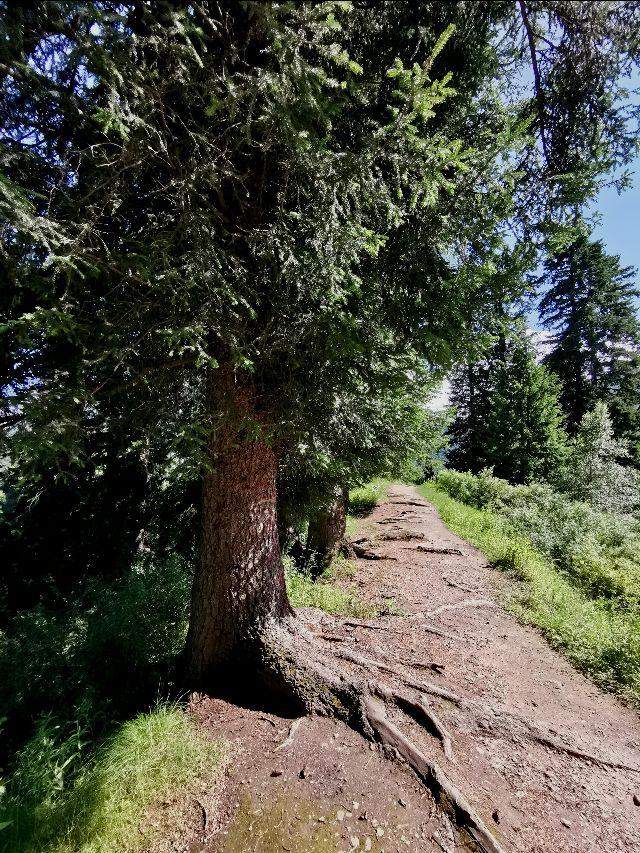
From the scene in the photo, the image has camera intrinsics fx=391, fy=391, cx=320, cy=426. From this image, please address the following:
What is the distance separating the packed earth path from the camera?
7.98 feet

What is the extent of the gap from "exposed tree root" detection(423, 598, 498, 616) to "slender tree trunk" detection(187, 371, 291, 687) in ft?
10.2

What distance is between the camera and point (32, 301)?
2.60m

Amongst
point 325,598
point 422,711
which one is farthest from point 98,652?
point 422,711

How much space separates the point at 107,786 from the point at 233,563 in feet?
5.36

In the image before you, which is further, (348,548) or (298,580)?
(348,548)

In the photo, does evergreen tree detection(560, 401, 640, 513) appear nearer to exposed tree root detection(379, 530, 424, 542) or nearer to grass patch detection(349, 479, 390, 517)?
grass patch detection(349, 479, 390, 517)

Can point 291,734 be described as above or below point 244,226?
below

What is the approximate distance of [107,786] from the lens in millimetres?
2510

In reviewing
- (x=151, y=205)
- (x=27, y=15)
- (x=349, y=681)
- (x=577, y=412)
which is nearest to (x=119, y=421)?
(x=151, y=205)

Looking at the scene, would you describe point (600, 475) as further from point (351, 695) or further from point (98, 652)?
point (98, 652)

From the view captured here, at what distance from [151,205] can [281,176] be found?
3.46ft

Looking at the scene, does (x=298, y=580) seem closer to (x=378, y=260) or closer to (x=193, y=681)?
(x=193, y=681)

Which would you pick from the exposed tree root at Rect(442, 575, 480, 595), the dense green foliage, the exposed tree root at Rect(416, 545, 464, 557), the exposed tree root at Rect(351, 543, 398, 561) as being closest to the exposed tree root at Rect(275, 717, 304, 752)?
the dense green foliage

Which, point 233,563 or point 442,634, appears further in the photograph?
point 442,634
